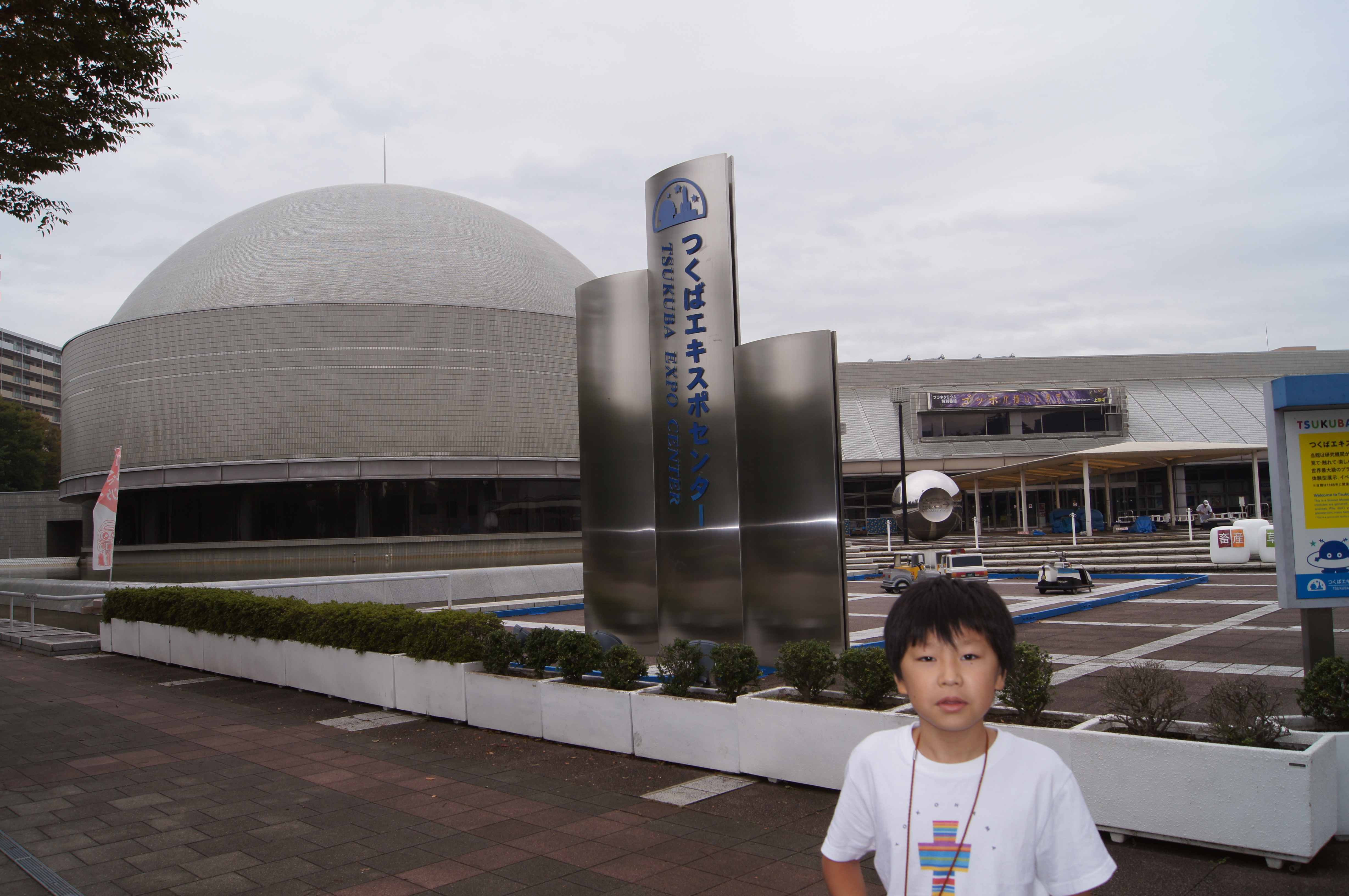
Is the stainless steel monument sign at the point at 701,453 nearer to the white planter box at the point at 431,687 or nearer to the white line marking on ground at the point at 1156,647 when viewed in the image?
the white planter box at the point at 431,687

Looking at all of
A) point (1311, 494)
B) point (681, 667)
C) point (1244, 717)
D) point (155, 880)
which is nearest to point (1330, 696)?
point (1244, 717)

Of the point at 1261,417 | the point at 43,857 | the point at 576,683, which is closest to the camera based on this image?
the point at 43,857

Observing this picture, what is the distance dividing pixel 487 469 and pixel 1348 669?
32633mm

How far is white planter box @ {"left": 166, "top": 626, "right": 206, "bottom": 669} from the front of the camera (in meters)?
16.2

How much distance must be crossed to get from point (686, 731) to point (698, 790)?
0.79 m

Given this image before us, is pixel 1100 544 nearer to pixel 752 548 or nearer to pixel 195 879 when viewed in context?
pixel 752 548

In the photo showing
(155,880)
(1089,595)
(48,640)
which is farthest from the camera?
(1089,595)

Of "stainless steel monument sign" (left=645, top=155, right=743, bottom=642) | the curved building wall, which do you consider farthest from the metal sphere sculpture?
"stainless steel monument sign" (left=645, top=155, right=743, bottom=642)

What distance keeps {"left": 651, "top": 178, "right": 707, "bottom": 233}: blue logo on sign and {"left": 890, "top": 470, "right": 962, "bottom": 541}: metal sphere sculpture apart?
1018 inches

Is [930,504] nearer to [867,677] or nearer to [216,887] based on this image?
[867,677]

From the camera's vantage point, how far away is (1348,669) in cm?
660

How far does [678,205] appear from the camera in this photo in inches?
496

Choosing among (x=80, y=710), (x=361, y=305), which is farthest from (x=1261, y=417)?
(x=80, y=710)

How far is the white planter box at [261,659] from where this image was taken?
46.7ft
